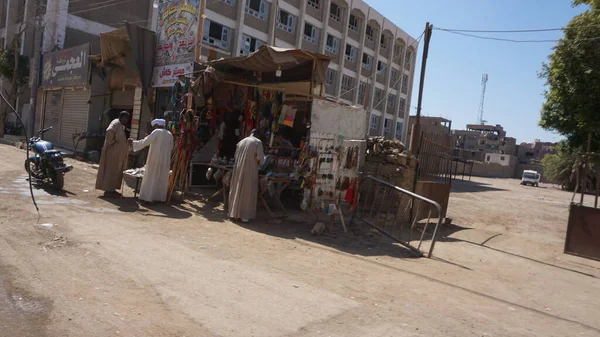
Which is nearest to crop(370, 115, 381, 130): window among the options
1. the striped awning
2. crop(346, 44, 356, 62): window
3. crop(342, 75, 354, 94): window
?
crop(342, 75, 354, 94): window

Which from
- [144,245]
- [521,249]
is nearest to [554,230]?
[521,249]

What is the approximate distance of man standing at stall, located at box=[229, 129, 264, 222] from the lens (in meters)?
7.93

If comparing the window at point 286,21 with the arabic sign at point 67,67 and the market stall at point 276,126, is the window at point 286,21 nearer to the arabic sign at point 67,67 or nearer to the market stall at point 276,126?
the arabic sign at point 67,67

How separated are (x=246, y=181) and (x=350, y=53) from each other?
32.7 metres

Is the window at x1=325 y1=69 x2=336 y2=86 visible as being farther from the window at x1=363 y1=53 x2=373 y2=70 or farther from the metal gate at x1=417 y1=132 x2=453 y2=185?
the metal gate at x1=417 y1=132 x2=453 y2=185

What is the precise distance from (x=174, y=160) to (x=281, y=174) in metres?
2.33

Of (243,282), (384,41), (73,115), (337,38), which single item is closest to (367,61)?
(384,41)

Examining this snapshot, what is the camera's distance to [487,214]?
50.5ft

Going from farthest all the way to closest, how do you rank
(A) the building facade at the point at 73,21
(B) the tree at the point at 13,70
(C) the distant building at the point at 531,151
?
(C) the distant building at the point at 531,151 → (B) the tree at the point at 13,70 → (A) the building facade at the point at 73,21

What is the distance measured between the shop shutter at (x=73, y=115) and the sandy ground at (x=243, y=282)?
964cm

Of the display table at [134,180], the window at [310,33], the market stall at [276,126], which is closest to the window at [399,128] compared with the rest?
the window at [310,33]

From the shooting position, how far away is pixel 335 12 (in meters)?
36.1

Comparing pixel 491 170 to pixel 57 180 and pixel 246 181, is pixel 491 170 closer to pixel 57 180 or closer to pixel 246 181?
pixel 246 181

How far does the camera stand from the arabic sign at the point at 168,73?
11.9 m
